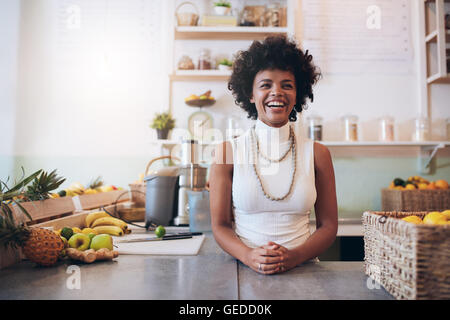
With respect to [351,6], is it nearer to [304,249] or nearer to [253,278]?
[304,249]

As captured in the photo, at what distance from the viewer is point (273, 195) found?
0.92 metres

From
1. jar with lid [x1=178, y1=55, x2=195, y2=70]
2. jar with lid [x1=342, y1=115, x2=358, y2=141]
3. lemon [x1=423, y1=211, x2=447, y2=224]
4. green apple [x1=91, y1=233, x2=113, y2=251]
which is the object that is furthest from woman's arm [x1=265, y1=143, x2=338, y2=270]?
jar with lid [x1=178, y1=55, x2=195, y2=70]

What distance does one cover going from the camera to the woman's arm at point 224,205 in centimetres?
83

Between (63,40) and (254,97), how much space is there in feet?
6.38

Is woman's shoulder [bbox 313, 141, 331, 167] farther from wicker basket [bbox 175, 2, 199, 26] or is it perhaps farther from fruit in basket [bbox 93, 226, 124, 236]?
wicker basket [bbox 175, 2, 199, 26]

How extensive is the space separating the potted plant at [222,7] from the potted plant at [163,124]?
0.78 metres

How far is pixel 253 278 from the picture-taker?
704mm

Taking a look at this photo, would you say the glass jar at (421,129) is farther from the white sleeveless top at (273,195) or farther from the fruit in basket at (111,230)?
the fruit in basket at (111,230)

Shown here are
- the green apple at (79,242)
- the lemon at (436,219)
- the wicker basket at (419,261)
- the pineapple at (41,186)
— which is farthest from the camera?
the pineapple at (41,186)

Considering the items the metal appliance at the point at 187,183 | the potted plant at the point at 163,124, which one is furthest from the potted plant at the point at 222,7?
the metal appliance at the point at 187,183

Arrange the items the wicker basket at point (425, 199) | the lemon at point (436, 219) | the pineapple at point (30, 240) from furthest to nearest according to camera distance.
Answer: the wicker basket at point (425, 199) < the pineapple at point (30, 240) < the lemon at point (436, 219)

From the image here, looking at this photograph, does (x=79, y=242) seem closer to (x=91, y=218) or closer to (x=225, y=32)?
(x=91, y=218)

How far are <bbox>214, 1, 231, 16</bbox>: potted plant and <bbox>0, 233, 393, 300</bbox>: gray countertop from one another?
177cm
